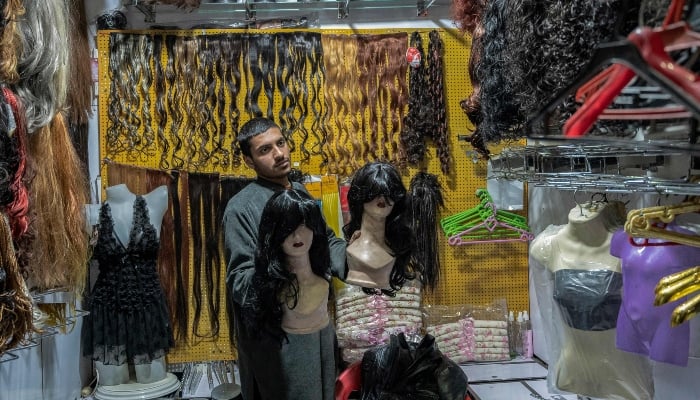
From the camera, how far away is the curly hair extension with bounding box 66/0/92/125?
3475 mm

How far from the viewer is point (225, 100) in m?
3.81

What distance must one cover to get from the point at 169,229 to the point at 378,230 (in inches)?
88.2

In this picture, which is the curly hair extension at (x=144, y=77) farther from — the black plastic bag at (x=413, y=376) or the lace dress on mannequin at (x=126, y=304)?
the black plastic bag at (x=413, y=376)

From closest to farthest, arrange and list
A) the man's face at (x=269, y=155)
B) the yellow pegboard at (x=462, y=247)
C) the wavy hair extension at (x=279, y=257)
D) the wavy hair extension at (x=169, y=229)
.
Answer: the wavy hair extension at (x=279, y=257) < the man's face at (x=269, y=155) < the wavy hair extension at (x=169, y=229) < the yellow pegboard at (x=462, y=247)

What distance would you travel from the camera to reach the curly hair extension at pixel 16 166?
230 cm

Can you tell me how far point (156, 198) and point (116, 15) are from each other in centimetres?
124

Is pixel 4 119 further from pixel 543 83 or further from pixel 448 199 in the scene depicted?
pixel 448 199

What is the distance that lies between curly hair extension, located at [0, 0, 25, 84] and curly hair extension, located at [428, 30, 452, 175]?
239 cm

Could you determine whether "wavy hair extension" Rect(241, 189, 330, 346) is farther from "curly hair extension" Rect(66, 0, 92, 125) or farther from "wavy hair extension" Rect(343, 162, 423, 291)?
"curly hair extension" Rect(66, 0, 92, 125)

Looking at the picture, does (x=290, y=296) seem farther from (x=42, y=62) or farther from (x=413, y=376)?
(x=42, y=62)

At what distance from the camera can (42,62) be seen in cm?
264

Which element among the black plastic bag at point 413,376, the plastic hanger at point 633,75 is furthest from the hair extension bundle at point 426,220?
the plastic hanger at point 633,75

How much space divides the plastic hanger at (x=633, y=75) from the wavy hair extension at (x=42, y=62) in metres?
2.45

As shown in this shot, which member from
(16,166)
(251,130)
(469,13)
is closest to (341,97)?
(469,13)
